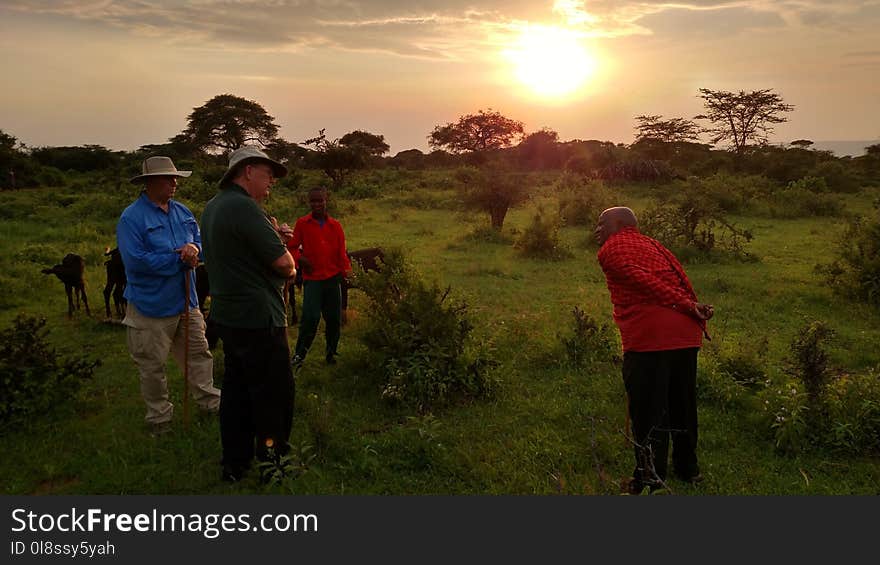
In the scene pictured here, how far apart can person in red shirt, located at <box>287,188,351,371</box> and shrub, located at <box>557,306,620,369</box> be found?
232 cm

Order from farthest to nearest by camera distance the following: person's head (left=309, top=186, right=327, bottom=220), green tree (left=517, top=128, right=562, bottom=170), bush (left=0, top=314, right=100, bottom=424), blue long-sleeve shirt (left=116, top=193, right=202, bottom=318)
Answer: green tree (left=517, top=128, right=562, bottom=170) < person's head (left=309, top=186, right=327, bottom=220) < bush (left=0, top=314, right=100, bottom=424) < blue long-sleeve shirt (left=116, top=193, right=202, bottom=318)

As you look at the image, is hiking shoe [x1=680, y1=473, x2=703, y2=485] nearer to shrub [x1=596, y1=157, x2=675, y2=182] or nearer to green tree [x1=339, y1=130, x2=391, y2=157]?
shrub [x1=596, y1=157, x2=675, y2=182]

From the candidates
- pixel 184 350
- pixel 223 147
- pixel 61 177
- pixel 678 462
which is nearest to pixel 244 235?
pixel 184 350

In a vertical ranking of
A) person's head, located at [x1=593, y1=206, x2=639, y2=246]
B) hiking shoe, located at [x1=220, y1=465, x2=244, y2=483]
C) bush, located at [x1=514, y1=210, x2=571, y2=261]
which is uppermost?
person's head, located at [x1=593, y1=206, x2=639, y2=246]

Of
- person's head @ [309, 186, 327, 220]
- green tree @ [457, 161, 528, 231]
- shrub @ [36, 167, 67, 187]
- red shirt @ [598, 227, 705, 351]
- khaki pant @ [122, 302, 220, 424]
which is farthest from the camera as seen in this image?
shrub @ [36, 167, 67, 187]

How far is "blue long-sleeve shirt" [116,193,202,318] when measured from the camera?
4188mm

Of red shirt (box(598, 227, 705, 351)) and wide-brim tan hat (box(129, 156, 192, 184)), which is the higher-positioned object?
wide-brim tan hat (box(129, 156, 192, 184))

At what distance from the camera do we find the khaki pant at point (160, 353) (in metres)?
4.32

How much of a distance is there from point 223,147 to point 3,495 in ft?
132

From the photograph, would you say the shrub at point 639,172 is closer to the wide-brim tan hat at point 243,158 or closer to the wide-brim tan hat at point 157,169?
the wide-brim tan hat at point 157,169

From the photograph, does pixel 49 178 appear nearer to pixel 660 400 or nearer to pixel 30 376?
pixel 30 376

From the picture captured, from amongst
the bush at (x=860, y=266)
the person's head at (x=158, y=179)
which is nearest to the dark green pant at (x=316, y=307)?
the person's head at (x=158, y=179)

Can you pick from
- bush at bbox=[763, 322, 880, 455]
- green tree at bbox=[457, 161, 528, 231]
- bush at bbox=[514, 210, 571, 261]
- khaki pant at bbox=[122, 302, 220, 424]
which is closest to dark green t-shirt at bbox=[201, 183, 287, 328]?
khaki pant at bbox=[122, 302, 220, 424]

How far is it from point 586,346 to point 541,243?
247 inches
